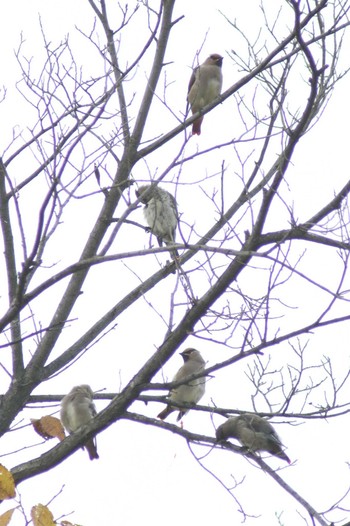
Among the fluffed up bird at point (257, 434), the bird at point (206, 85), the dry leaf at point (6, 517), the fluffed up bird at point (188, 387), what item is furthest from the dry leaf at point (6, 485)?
the bird at point (206, 85)

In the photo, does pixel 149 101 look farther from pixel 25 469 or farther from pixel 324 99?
pixel 25 469

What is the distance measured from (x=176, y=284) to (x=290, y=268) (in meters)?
0.80

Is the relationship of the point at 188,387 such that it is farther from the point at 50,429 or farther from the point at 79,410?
the point at 50,429

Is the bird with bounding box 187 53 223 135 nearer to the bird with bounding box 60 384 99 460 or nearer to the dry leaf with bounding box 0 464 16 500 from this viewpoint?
the bird with bounding box 60 384 99 460

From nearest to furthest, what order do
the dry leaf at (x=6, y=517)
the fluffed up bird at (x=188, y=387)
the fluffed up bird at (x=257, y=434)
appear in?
the dry leaf at (x=6, y=517), the fluffed up bird at (x=257, y=434), the fluffed up bird at (x=188, y=387)

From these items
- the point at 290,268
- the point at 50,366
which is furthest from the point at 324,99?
the point at 50,366

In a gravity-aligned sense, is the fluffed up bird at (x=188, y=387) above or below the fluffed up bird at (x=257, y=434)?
above

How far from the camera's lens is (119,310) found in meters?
6.05

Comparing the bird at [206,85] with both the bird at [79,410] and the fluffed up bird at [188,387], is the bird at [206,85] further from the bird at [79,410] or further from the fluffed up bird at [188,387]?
the bird at [79,410]

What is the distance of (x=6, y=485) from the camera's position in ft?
13.7

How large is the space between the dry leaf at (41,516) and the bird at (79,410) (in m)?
2.04

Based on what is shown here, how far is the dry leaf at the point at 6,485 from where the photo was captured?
13.7ft

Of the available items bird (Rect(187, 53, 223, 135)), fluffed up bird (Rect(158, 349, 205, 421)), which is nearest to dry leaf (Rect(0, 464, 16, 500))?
fluffed up bird (Rect(158, 349, 205, 421))

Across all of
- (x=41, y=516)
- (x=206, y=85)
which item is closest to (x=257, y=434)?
(x=41, y=516)
